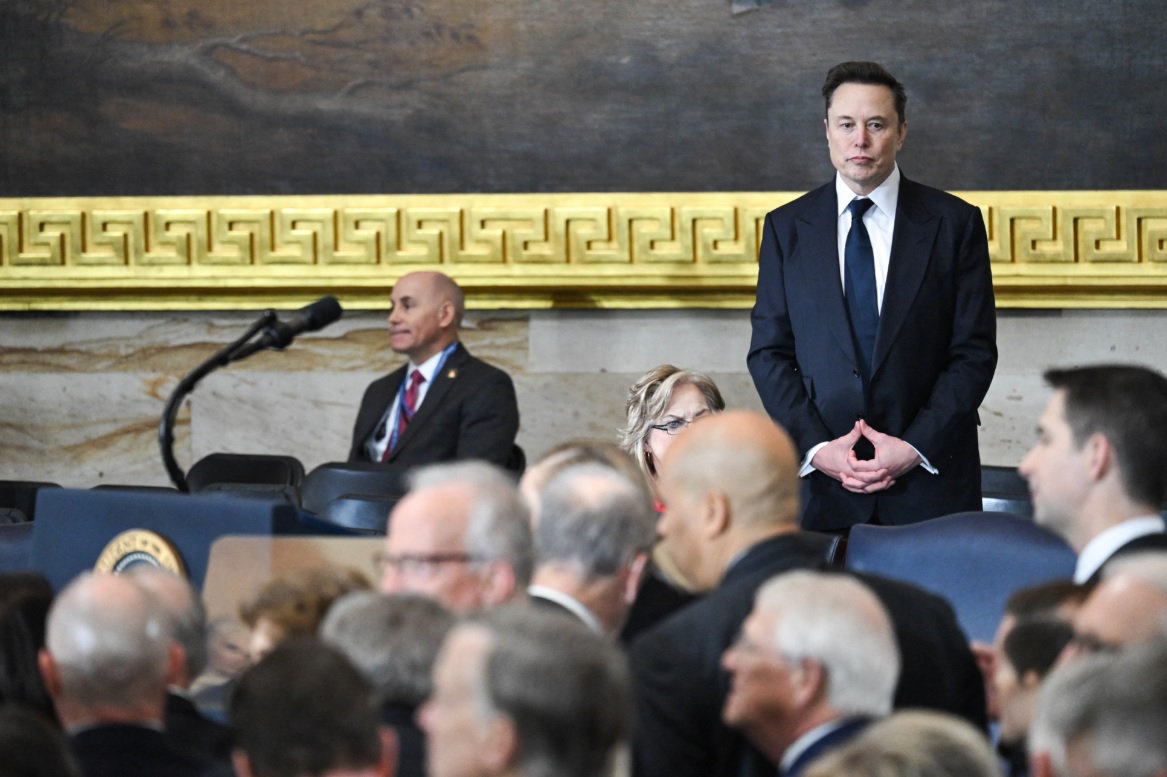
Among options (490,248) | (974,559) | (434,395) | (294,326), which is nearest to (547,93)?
(490,248)

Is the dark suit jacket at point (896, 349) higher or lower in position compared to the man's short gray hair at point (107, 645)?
higher

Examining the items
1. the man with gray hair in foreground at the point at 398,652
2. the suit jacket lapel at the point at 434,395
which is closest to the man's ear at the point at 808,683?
the man with gray hair in foreground at the point at 398,652

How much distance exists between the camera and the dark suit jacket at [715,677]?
245cm

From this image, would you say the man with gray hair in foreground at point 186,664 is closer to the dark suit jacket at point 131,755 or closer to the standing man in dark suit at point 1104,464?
the dark suit jacket at point 131,755

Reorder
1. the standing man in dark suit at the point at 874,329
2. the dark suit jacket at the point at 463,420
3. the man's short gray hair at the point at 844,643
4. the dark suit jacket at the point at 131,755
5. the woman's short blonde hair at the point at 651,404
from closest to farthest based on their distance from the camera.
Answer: the man's short gray hair at the point at 844,643 → the dark suit jacket at the point at 131,755 → the standing man in dark suit at the point at 874,329 → the woman's short blonde hair at the point at 651,404 → the dark suit jacket at the point at 463,420

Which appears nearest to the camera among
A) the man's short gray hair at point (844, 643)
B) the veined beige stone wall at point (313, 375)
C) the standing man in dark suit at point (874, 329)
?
the man's short gray hair at point (844, 643)

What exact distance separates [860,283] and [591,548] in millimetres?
2213

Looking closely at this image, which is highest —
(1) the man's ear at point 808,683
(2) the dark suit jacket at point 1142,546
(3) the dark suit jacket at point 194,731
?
(2) the dark suit jacket at point 1142,546

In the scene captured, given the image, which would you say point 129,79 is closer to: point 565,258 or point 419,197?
point 419,197

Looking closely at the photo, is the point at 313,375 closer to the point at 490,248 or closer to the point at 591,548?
the point at 490,248

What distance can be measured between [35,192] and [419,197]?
162 centimetres

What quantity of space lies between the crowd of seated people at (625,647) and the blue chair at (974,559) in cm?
41

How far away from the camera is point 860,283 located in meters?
4.76

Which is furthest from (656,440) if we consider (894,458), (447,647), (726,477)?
(447,647)
